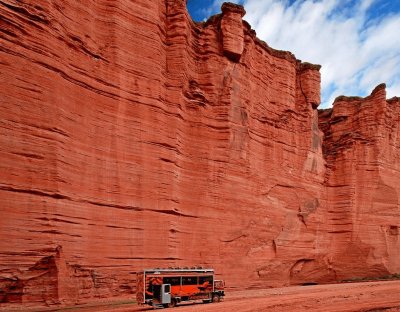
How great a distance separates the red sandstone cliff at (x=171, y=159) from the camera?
1683cm

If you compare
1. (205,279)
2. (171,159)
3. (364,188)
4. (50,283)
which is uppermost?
(364,188)

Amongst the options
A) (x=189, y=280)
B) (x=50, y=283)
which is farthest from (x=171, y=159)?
(x=50, y=283)

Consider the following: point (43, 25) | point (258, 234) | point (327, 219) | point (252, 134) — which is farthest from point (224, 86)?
point (327, 219)

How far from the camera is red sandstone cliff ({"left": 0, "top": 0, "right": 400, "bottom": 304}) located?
16828 millimetres

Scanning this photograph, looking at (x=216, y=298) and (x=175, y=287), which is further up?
(x=175, y=287)

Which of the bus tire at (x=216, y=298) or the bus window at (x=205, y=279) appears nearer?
the bus window at (x=205, y=279)

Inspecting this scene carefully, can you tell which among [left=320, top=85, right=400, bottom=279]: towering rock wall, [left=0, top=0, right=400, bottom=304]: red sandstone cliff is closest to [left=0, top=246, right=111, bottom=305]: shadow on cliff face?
[left=0, top=0, right=400, bottom=304]: red sandstone cliff

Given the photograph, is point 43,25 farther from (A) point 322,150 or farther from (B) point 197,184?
(A) point 322,150

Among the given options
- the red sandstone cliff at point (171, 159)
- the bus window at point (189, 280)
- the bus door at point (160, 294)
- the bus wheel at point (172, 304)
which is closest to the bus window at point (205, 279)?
the bus window at point (189, 280)

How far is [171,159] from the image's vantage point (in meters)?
23.3

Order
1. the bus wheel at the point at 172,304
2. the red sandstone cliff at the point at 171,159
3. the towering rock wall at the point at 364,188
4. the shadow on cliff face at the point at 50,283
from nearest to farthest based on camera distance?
the shadow on cliff face at the point at 50,283, the red sandstone cliff at the point at 171,159, the bus wheel at the point at 172,304, the towering rock wall at the point at 364,188

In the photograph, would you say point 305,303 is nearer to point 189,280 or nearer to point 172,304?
point 189,280

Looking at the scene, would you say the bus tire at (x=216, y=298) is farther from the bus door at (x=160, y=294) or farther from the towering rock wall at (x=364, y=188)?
the towering rock wall at (x=364, y=188)

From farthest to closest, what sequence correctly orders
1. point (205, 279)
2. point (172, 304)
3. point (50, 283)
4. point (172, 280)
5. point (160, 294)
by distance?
1. point (205, 279)
2. point (172, 304)
3. point (172, 280)
4. point (160, 294)
5. point (50, 283)
